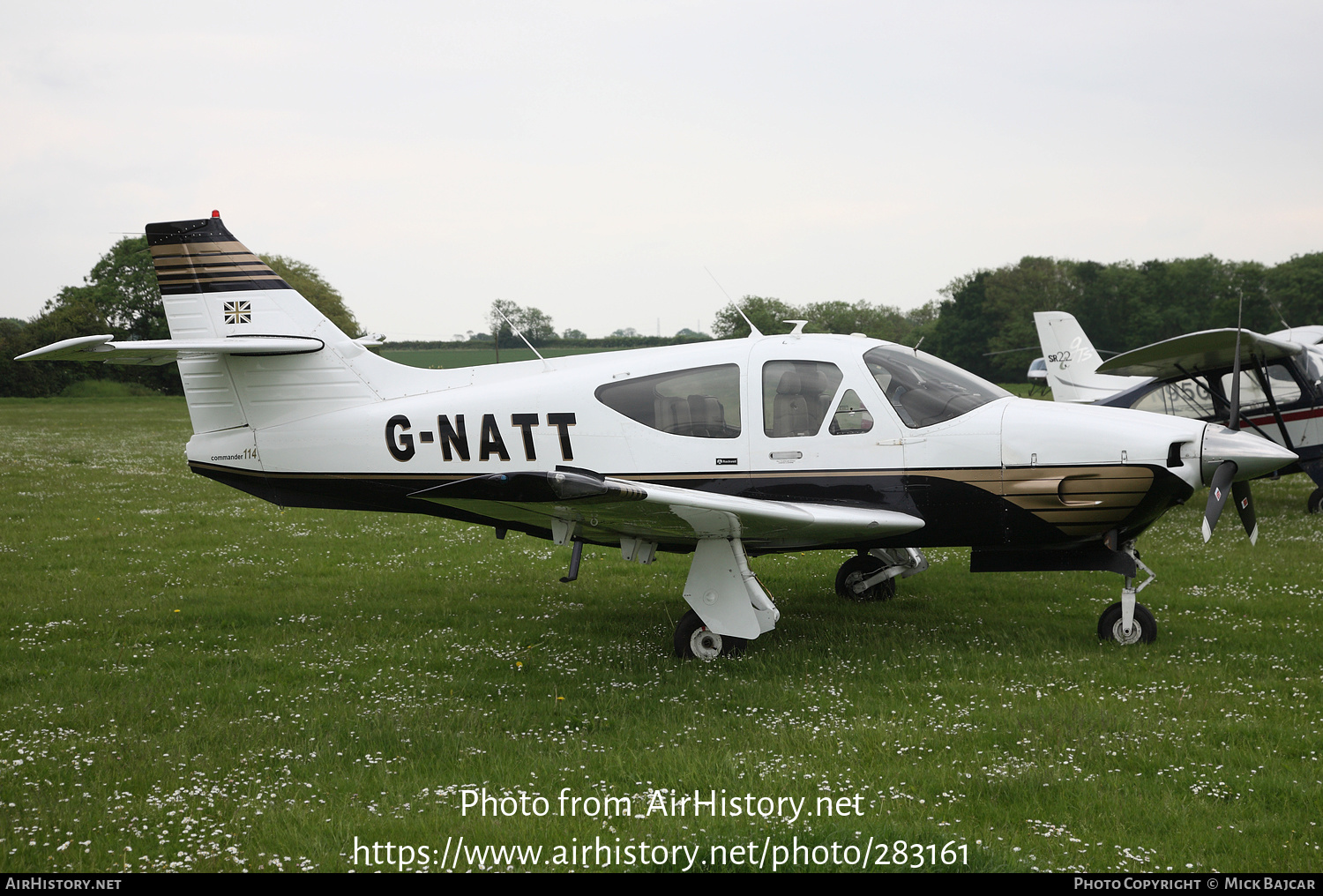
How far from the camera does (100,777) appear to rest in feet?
15.1

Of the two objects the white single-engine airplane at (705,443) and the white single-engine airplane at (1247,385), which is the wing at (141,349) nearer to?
the white single-engine airplane at (705,443)

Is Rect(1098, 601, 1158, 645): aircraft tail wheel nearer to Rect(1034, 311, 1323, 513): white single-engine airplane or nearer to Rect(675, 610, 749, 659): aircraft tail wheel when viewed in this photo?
Rect(675, 610, 749, 659): aircraft tail wheel

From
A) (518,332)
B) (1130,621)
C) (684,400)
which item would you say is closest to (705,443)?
(684,400)

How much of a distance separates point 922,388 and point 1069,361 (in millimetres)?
13856

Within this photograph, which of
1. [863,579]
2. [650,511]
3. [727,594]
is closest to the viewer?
[650,511]

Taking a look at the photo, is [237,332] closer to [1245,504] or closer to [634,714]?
[634,714]

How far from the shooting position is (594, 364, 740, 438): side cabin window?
6.87 metres

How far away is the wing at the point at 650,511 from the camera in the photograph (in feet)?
17.1

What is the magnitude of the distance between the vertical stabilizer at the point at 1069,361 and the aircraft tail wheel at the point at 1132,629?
12.6 metres

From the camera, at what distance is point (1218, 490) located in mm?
6156

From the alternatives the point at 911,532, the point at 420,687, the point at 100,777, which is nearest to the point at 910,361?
the point at 911,532

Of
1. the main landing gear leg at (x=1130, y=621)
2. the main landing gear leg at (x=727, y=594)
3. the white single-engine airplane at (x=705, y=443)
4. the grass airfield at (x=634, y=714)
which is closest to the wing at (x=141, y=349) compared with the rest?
the white single-engine airplane at (x=705, y=443)

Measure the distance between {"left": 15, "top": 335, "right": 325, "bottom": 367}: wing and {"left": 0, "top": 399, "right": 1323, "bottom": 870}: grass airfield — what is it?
2.30 meters

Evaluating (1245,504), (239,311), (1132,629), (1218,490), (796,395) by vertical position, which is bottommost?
(1132,629)
